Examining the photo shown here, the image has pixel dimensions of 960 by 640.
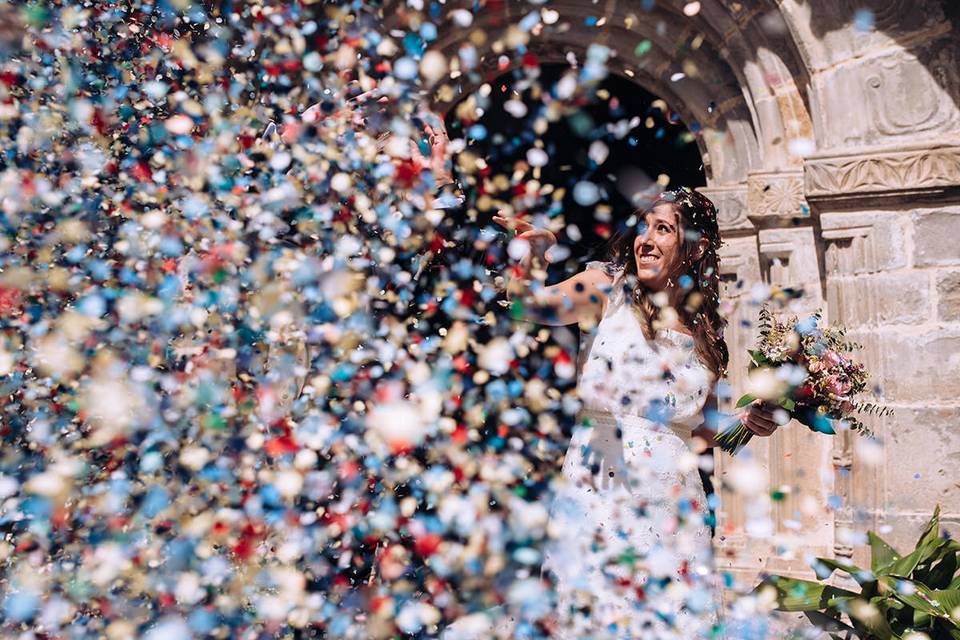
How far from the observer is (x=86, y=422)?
2.77 metres

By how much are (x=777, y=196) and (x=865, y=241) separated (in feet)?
1.85

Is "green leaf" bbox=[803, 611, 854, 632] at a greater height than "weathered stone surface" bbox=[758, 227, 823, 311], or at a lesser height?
lesser

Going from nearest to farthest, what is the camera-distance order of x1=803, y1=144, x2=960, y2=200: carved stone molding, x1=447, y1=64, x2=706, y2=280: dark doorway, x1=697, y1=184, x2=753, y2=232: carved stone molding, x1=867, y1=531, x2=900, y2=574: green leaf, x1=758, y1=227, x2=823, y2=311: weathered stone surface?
x1=867, y1=531, x2=900, y2=574: green leaf < x1=803, y1=144, x2=960, y2=200: carved stone molding < x1=758, y1=227, x2=823, y2=311: weathered stone surface < x1=697, y1=184, x2=753, y2=232: carved stone molding < x1=447, y1=64, x2=706, y2=280: dark doorway

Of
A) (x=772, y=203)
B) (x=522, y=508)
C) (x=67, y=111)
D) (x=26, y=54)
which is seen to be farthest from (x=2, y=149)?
(x=772, y=203)

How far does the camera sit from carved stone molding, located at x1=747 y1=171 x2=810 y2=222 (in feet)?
15.0

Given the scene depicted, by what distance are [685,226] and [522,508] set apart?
1165 mm

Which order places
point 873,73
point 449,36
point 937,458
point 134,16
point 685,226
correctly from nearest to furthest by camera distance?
point 685,226 → point 134,16 → point 937,458 → point 873,73 → point 449,36

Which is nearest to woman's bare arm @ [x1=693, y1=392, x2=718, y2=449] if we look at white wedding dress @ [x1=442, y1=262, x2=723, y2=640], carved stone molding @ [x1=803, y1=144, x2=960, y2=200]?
white wedding dress @ [x1=442, y1=262, x2=723, y2=640]

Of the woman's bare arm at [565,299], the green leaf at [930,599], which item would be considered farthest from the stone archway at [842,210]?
the woman's bare arm at [565,299]

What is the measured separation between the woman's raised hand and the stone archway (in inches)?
72.0

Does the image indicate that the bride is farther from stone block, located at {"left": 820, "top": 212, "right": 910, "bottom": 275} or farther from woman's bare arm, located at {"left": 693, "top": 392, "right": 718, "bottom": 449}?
stone block, located at {"left": 820, "top": 212, "right": 910, "bottom": 275}

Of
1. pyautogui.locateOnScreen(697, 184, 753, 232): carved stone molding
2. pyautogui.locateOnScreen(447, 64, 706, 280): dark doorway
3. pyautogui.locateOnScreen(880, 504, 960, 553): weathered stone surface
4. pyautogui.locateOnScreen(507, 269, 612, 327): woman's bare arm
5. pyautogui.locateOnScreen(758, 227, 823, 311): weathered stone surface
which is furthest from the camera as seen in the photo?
pyautogui.locateOnScreen(447, 64, 706, 280): dark doorway

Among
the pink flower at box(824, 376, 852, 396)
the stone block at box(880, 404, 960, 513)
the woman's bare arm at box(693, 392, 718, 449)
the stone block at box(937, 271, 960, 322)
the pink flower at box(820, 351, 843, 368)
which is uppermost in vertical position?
the stone block at box(937, 271, 960, 322)

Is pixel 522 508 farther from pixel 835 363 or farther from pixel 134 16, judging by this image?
pixel 134 16
